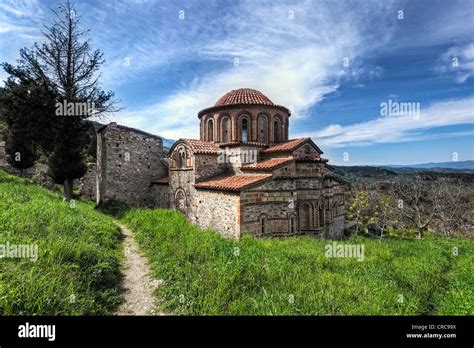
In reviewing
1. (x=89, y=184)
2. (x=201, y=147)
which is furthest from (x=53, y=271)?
(x=89, y=184)

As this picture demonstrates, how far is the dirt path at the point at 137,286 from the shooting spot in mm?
4742

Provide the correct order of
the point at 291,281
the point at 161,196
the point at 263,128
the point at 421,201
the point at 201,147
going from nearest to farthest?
the point at 291,281, the point at 201,147, the point at 263,128, the point at 161,196, the point at 421,201

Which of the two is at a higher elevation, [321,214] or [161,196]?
[161,196]

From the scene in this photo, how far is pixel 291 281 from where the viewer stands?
564 cm

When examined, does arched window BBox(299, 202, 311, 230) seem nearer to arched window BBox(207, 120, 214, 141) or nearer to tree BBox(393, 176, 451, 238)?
arched window BBox(207, 120, 214, 141)

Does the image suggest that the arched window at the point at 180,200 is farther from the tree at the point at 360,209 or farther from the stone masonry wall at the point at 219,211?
the tree at the point at 360,209

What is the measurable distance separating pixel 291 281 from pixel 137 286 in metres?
3.92

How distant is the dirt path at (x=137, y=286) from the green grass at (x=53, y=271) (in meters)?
0.23

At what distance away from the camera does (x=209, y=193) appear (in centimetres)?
1317

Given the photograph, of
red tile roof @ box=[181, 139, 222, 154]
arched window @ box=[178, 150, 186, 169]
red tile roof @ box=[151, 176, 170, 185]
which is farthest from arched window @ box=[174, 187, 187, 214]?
red tile roof @ box=[181, 139, 222, 154]

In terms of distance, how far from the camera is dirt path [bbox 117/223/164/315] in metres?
4.74

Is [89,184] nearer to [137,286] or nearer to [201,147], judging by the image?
[201,147]

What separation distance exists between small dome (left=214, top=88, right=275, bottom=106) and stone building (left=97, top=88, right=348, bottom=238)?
3.0 inches
